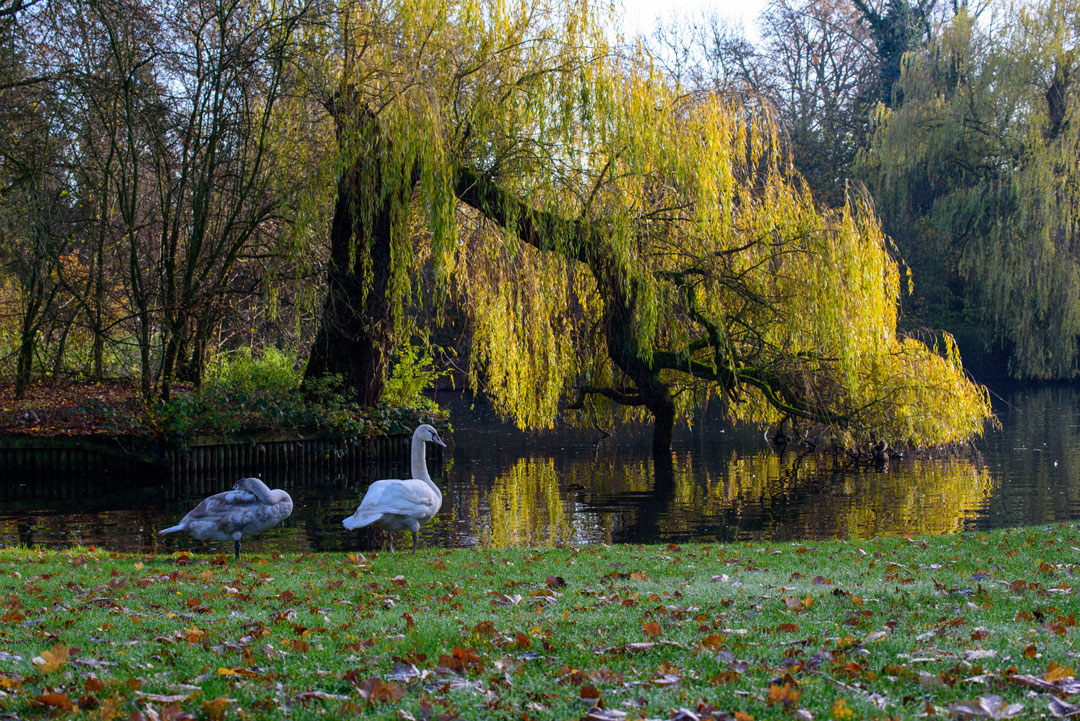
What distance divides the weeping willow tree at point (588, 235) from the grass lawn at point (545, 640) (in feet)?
26.7

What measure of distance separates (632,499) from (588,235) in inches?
163

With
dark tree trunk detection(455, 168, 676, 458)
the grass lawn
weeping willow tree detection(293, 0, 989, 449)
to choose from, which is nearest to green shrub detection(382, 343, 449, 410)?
weeping willow tree detection(293, 0, 989, 449)

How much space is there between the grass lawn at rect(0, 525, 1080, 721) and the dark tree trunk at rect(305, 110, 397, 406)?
8.40 m

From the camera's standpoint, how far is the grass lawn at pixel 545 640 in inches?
135

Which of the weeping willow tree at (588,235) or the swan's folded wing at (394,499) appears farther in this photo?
the weeping willow tree at (588,235)

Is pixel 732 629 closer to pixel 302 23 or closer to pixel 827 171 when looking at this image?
pixel 302 23

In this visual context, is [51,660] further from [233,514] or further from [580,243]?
[580,243]

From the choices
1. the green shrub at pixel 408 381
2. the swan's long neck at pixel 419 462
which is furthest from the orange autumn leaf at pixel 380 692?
the green shrub at pixel 408 381

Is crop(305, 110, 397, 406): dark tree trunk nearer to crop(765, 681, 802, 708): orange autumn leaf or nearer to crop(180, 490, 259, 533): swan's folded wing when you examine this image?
crop(180, 490, 259, 533): swan's folded wing

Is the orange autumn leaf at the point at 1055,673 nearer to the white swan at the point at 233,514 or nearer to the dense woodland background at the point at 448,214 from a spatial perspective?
the white swan at the point at 233,514

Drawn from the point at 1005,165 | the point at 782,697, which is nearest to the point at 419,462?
the point at 782,697

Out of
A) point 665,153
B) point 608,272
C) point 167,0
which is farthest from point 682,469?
point 167,0

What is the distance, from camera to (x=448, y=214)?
13969 mm

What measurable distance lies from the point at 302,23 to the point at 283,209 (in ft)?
9.63
